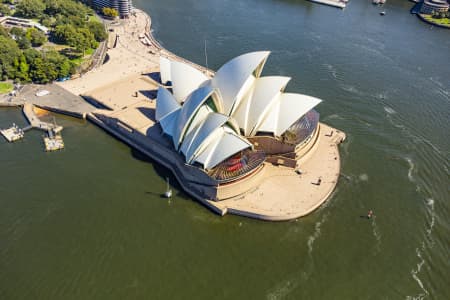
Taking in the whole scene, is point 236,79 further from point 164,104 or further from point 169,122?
point 164,104

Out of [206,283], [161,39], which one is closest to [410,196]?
[206,283]

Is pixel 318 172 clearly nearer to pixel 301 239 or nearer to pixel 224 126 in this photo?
pixel 301 239

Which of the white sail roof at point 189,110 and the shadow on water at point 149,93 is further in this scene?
the shadow on water at point 149,93

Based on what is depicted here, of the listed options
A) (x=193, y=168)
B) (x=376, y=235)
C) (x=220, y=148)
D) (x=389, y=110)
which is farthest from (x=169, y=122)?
(x=389, y=110)

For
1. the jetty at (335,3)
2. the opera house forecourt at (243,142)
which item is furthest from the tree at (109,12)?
the jetty at (335,3)

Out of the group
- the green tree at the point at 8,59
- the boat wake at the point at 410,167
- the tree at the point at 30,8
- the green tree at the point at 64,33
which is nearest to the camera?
the boat wake at the point at 410,167

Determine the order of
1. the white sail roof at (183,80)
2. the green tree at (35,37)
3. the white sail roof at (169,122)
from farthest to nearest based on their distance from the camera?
the green tree at (35,37), the white sail roof at (183,80), the white sail roof at (169,122)

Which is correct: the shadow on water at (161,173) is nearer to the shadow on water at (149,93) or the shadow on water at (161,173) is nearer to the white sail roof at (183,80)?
the white sail roof at (183,80)

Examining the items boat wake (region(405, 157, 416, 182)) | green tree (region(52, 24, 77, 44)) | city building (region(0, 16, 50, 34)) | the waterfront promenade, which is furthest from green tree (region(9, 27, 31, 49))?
boat wake (region(405, 157, 416, 182))
